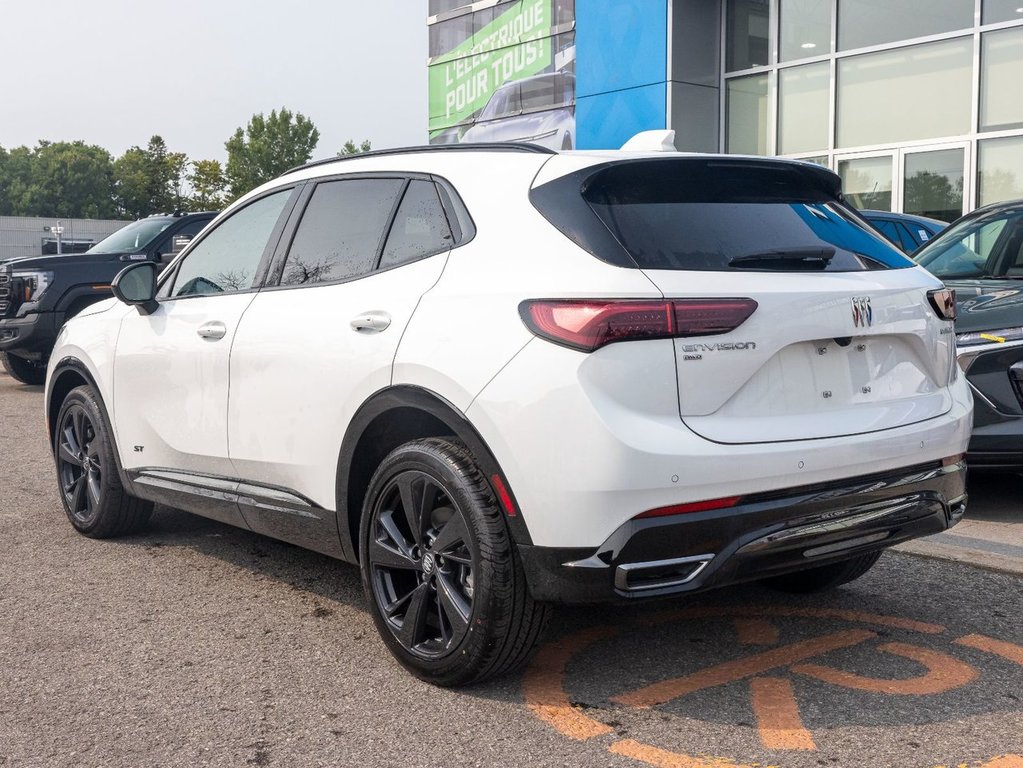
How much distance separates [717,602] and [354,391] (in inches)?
66.4

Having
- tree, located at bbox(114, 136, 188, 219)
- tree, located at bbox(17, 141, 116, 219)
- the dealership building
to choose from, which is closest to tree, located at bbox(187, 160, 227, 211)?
tree, located at bbox(114, 136, 188, 219)

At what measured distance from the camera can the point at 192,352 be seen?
15.6 ft

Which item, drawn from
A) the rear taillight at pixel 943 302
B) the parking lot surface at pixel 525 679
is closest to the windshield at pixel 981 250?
the parking lot surface at pixel 525 679

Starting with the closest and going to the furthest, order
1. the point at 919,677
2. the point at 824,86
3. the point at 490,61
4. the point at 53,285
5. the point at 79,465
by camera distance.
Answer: the point at 919,677 → the point at 79,465 → the point at 53,285 → the point at 824,86 → the point at 490,61

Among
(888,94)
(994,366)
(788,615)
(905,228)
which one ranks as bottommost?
(788,615)

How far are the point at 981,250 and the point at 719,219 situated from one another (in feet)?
14.2

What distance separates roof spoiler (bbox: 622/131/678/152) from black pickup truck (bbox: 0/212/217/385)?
9.11 metres

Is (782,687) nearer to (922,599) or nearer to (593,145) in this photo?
(922,599)

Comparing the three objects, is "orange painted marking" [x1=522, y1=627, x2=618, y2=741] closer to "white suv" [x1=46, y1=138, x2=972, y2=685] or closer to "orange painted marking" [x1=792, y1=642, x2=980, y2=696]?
"white suv" [x1=46, y1=138, x2=972, y2=685]

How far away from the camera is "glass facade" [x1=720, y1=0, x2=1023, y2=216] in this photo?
15867 millimetres

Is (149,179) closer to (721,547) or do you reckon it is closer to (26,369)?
(26,369)

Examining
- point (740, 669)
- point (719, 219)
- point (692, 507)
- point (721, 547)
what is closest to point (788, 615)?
point (740, 669)

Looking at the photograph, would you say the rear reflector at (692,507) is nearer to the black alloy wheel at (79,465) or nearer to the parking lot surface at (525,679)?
the parking lot surface at (525,679)

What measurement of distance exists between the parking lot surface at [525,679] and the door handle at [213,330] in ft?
3.43
